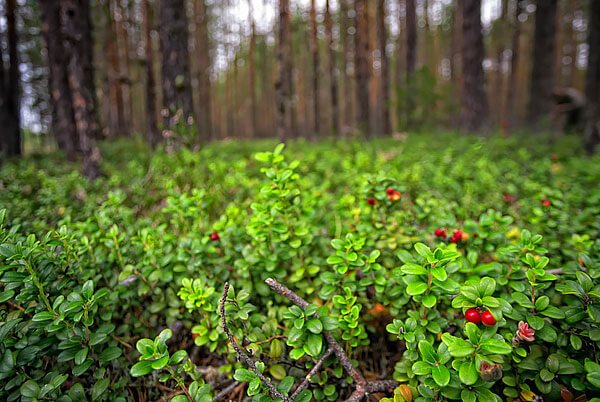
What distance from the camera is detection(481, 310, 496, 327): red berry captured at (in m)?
1.13

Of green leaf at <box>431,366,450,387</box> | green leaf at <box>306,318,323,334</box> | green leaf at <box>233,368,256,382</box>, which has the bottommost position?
green leaf at <box>233,368,256,382</box>

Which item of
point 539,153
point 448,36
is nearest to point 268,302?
point 539,153

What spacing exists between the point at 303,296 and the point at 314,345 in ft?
1.70

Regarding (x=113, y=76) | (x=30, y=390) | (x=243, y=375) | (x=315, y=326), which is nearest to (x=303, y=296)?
(x=315, y=326)

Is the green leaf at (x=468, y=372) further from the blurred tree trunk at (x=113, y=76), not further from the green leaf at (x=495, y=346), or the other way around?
the blurred tree trunk at (x=113, y=76)

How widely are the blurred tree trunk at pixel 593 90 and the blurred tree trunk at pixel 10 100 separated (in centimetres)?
1142

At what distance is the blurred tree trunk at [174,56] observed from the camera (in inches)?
232

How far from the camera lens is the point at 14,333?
135 cm

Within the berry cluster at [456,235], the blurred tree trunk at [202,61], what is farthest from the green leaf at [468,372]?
the blurred tree trunk at [202,61]

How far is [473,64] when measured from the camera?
23.3 ft

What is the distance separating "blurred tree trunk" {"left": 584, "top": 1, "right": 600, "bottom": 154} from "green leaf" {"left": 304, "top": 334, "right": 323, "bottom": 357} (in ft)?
20.3

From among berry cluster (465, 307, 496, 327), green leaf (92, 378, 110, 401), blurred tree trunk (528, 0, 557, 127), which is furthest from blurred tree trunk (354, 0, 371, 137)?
green leaf (92, 378, 110, 401)

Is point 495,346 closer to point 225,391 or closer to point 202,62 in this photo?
point 225,391

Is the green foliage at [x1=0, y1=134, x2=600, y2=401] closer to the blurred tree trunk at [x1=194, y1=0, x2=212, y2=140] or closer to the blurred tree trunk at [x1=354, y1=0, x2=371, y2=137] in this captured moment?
the blurred tree trunk at [x1=354, y1=0, x2=371, y2=137]
